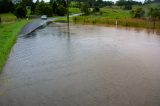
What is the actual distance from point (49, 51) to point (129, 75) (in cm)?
782

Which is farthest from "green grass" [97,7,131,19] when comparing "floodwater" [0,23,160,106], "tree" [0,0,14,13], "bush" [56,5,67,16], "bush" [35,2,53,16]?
"floodwater" [0,23,160,106]

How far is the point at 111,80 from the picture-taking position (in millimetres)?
11258

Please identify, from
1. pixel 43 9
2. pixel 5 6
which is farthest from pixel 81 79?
pixel 43 9

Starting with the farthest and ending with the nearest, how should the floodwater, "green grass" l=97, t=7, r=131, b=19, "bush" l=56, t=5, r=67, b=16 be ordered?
"bush" l=56, t=5, r=67, b=16
"green grass" l=97, t=7, r=131, b=19
the floodwater

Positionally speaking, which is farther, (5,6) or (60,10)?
(60,10)

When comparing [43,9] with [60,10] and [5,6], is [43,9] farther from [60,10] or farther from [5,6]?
[5,6]

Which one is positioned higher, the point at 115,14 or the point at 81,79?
the point at 81,79

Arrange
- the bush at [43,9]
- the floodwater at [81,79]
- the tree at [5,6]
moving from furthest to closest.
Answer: the bush at [43,9] < the tree at [5,6] < the floodwater at [81,79]

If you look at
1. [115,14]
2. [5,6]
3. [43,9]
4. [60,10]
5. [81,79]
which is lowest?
[115,14]

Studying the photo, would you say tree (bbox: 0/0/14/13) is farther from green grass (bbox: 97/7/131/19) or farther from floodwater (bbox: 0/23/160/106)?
floodwater (bbox: 0/23/160/106)

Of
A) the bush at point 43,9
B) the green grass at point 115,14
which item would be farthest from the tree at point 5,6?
the green grass at point 115,14

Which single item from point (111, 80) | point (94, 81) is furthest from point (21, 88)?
point (111, 80)

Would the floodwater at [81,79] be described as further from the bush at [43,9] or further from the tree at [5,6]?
the bush at [43,9]

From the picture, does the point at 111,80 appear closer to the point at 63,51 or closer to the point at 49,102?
the point at 49,102
